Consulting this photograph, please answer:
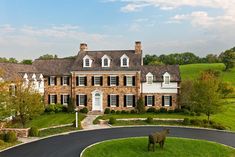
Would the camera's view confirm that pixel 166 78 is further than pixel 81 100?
No

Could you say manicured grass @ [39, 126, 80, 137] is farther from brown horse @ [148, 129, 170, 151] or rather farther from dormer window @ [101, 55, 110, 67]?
dormer window @ [101, 55, 110, 67]

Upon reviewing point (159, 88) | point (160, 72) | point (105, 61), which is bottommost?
point (159, 88)

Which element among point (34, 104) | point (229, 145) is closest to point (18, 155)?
point (34, 104)

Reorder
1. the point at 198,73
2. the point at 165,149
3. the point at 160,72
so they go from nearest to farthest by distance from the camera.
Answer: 1. the point at 165,149
2. the point at 160,72
3. the point at 198,73

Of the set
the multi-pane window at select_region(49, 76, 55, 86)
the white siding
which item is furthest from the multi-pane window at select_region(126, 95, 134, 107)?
the multi-pane window at select_region(49, 76, 55, 86)

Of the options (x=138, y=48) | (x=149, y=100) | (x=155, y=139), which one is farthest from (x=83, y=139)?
(x=138, y=48)

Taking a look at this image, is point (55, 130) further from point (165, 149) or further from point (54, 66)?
point (54, 66)

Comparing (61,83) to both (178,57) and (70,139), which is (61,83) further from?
(178,57)
